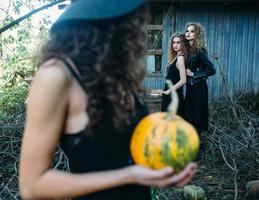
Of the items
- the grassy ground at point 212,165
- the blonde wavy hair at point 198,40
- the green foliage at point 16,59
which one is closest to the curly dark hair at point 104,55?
the grassy ground at point 212,165

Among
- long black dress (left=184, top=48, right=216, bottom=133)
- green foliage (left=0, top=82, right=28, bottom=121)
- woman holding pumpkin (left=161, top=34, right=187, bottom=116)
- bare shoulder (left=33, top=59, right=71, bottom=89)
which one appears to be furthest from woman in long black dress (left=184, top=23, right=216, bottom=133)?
bare shoulder (left=33, top=59, right=71, bottom=89)

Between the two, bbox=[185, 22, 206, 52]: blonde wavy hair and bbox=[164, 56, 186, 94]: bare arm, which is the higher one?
bbox=[185, 22, 206, 52]: blonde wavy hair

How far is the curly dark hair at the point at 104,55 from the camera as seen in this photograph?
4.11 ft

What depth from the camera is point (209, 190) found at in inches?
180

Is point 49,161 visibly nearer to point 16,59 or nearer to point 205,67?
point 205,67

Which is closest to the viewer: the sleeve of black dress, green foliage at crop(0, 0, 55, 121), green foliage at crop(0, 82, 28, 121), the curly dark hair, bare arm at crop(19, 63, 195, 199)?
bare arm at crop(19, 63, 195, 199)

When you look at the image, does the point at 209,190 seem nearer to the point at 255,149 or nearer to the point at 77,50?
the point at 255,149

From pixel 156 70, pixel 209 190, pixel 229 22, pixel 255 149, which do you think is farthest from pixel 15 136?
pixel 229 22

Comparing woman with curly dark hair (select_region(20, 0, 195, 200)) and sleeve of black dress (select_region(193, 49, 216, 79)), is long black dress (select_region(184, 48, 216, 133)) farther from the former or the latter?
woman with curly dark hair (select_region(20, 0, 195, 200))

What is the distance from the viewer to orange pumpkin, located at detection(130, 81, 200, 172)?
127 cm

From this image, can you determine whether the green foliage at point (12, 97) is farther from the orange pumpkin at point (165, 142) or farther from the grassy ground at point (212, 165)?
the orange pumpkin at point (165, 142)

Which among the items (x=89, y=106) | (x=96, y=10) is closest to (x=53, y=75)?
(x=89, y=106)

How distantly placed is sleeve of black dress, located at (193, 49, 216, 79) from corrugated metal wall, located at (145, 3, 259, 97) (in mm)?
3429

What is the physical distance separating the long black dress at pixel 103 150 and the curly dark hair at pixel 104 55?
0.11ft
